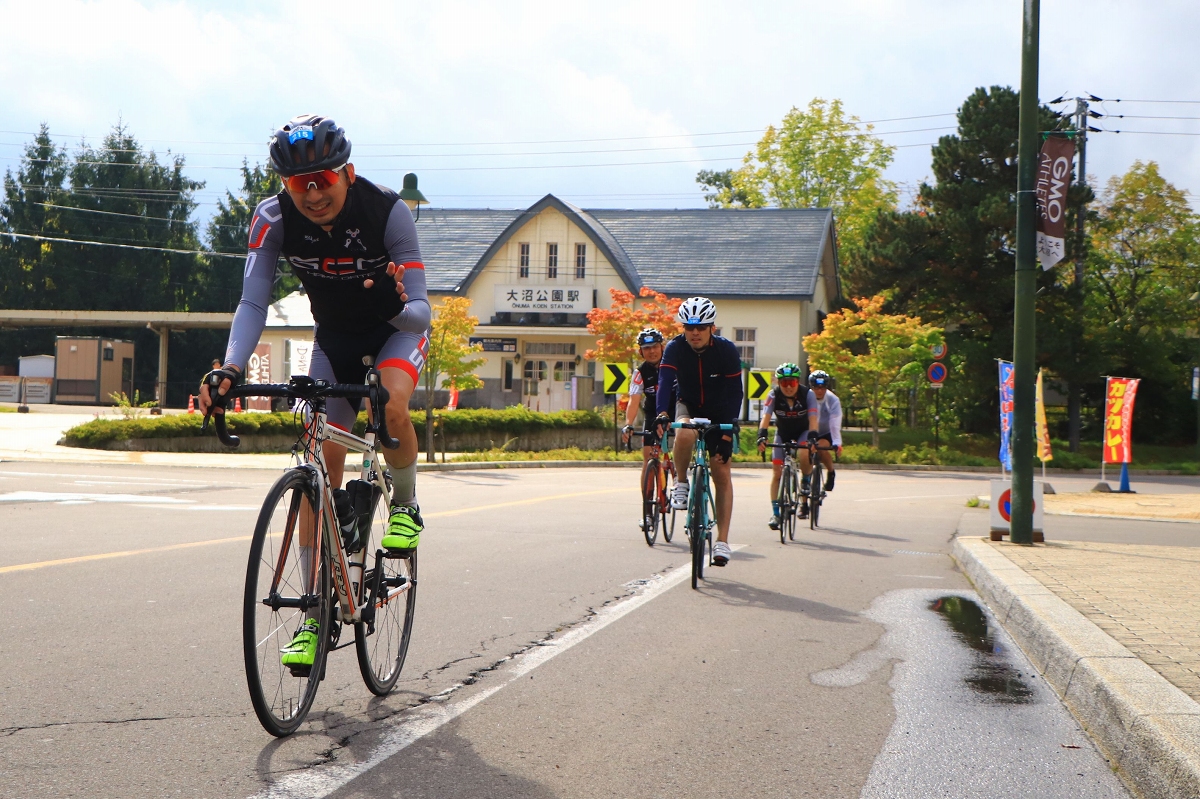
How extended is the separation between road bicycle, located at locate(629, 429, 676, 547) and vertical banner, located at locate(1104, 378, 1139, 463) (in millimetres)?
16048

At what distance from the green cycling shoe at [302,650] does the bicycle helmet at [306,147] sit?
65.8 inches

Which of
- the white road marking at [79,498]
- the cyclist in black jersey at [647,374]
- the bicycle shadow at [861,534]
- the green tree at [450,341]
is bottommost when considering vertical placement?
the bicycle shadow at [861,534]

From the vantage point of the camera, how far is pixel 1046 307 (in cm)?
4194

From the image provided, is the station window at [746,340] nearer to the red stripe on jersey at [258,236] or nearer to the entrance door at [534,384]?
the entrance door at [534,384]

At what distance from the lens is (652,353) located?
11.5 m

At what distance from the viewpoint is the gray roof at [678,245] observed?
46.0 meters

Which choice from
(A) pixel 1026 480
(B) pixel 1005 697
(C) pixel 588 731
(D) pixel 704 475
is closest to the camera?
(C) pixel 588 731

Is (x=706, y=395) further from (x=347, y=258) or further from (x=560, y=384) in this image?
(x=560, y=384)

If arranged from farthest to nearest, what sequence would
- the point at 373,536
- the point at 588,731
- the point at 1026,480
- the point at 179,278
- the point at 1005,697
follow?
the point at 179,278 < the point at 1026,480 < the point at 1005,697 < the point at 373,536 < the point at 588,731

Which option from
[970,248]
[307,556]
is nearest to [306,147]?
[307,556]

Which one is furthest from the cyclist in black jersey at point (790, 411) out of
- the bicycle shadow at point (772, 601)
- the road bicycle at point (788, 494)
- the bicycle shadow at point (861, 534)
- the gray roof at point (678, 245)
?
the gray roof at point (678, 245)

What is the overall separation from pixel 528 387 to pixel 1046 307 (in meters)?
20.2

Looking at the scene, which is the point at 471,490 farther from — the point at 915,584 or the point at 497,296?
the point at 497,296

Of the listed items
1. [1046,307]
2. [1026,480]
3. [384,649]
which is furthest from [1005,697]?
[1046,307]
